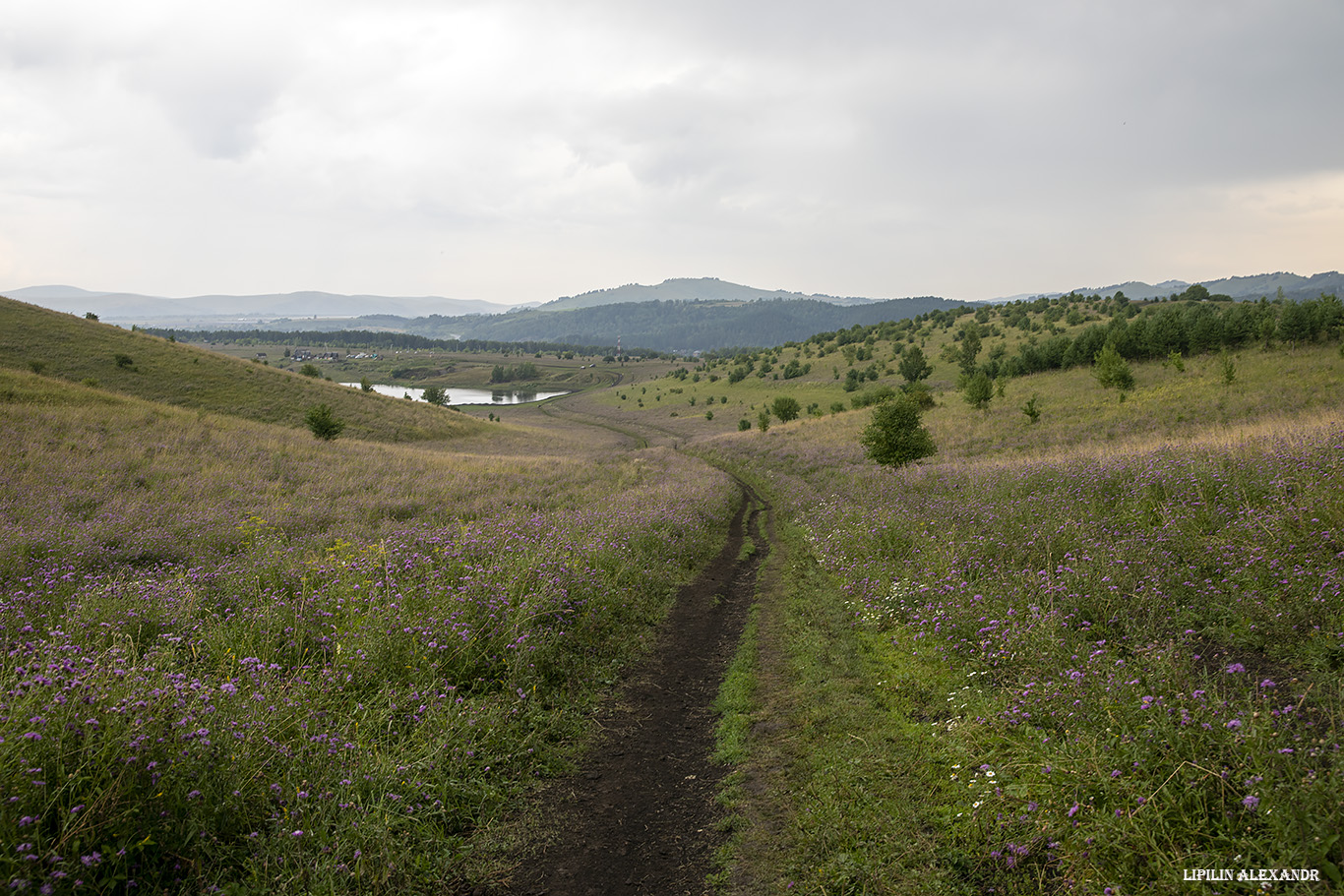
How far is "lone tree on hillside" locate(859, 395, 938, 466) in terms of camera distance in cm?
2792

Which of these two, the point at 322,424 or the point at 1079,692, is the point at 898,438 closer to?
the point at 1079,692

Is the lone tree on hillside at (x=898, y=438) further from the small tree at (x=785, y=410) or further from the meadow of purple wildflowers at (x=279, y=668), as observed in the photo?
the small tree at (x=785, y=410)

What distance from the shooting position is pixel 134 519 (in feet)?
Result: 44.7

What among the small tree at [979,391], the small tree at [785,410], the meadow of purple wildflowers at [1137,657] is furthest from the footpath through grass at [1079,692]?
the small tree at [785,410]

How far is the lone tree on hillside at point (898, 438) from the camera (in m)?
27.9

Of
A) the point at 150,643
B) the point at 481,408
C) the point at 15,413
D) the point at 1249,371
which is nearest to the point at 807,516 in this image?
the point at 150,643

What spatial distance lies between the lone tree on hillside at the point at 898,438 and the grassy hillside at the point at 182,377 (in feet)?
129

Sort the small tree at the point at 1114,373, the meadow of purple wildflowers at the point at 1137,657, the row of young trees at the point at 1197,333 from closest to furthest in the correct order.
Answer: the meadow of purple wildflowers at the point at 1137,657, the row of young trees at the point at 1197,333, the small tree at the point at 1114,373

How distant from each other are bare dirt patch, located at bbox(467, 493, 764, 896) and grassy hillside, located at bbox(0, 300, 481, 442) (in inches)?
1772

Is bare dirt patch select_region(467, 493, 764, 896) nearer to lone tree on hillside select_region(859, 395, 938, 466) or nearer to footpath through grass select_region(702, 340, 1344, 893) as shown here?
footpath through grass select_region(702, 340, 1344, 893)

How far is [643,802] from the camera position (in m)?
6.71

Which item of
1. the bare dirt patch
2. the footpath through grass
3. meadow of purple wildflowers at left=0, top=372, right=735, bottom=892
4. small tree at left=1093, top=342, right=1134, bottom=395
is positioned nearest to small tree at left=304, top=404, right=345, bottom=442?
meadow of purple wildflowers at left=0, top=372, right=735, bottom=892

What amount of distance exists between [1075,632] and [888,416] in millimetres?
21510

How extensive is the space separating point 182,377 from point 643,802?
192 ft
